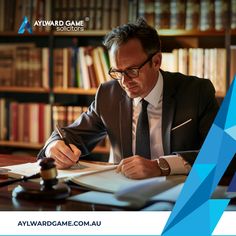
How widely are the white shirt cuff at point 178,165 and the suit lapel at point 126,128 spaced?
12.8 inches

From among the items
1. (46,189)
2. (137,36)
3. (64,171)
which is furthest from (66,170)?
(137,36)

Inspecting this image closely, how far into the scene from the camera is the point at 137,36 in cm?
158

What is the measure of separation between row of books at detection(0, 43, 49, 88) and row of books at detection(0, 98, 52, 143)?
0.14m

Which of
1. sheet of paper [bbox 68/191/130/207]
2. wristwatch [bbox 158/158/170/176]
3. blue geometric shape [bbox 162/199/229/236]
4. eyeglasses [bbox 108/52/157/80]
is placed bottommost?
blue geometric shape [bbox 162/199/229/236]

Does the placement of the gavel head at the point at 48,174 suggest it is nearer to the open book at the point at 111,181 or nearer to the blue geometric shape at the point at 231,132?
the open book at the point at 111,181

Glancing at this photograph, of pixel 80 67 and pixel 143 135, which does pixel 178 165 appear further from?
pixel 80 67

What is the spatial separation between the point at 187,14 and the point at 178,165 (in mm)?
1304

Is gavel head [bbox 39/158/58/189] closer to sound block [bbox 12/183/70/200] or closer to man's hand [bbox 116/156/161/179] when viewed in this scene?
sound block [bbox 12/183/70/200]

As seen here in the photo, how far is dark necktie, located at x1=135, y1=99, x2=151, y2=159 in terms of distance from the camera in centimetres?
159

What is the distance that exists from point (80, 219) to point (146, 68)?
0.66 meters

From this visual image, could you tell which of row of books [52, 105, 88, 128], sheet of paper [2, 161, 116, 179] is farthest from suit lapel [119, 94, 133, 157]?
row of books [52, 105, 88, 128]

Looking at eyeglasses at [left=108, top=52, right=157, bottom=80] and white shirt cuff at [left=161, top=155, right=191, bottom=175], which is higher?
eyeglasses at [left=108, top=52, right=157, bottom=80]

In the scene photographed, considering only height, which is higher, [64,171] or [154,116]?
[154,116]

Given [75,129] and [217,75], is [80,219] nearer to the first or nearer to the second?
[75,129]
